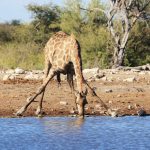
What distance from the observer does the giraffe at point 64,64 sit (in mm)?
13016

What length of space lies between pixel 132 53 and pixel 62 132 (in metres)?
16.1

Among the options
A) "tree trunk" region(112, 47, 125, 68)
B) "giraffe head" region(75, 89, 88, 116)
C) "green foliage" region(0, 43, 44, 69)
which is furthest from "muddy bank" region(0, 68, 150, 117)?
"green foliage" region(0, 43, 44, 69)

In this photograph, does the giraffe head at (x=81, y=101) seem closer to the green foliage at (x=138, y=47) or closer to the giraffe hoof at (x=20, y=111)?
the giraffe hoof at (x=20, y=111)

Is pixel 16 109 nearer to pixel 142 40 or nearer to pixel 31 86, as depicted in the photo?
pixel 31 86

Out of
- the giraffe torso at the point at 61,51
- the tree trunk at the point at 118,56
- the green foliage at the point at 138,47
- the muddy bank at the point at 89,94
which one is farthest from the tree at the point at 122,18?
the giraffe torso at the point at 61,51

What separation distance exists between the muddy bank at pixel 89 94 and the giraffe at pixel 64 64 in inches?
20.5

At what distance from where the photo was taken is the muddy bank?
14133 millimetres

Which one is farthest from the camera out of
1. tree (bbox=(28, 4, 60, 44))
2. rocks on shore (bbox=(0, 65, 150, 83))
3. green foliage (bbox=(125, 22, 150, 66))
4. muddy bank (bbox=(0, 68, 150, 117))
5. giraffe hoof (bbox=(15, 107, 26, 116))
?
tree (bbox=(28, 4, 60, 44))

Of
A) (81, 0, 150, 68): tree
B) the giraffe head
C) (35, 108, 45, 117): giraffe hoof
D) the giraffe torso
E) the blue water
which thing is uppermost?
(81, 0, 150, 68): tree

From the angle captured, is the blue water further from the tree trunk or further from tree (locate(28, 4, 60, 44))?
tree (locate(28, 4, 60, 44))

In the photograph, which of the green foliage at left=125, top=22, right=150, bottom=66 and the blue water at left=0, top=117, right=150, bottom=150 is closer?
the blue water at left=0, top=117, right=150, bottom=150

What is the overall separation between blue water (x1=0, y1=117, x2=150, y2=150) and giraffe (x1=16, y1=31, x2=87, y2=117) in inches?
19.8

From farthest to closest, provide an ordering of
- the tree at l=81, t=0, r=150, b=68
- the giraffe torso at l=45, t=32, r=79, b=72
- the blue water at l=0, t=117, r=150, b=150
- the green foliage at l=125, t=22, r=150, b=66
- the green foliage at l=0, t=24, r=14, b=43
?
→ 1. the green foliage at l=0, t=24, r=14, b=43
2. the green foliage at l=125, t=22, r=150, b=66
3. the tree at l=81, t=0, r=150, b=68
4. the giraffe torso at l=45, t=32, r=79, b=72
5. the blue water at l=0, t=117, r=150, b=150

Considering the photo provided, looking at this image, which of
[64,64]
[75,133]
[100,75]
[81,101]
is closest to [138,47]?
[100,75]
